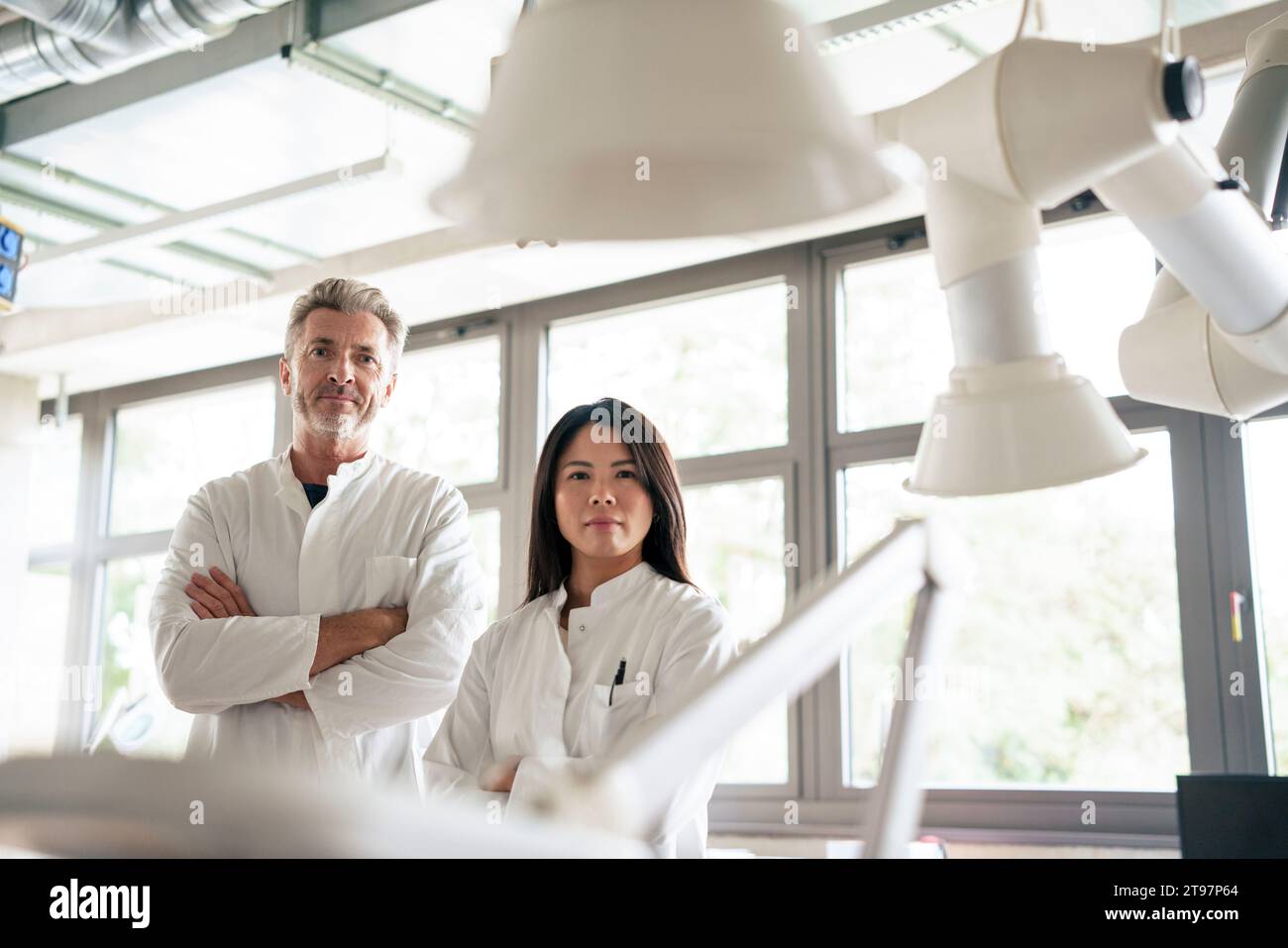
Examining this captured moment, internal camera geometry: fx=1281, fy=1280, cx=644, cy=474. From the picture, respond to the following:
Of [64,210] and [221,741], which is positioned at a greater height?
[64,210]

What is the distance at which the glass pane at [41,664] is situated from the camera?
270 inches

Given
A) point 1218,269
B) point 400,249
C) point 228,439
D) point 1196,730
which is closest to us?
point 1218,269

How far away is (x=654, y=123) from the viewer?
80 cm

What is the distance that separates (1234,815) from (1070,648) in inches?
116

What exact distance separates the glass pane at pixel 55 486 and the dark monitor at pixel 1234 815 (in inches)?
272

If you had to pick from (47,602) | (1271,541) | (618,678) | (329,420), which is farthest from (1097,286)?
(47,602)

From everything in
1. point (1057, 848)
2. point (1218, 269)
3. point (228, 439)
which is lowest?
point (1057, 848)

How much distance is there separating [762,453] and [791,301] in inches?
23.9

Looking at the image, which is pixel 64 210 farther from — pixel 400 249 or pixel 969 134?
pixel 969 134

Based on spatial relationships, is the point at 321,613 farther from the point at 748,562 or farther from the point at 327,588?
the point at 748,562
